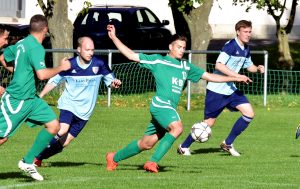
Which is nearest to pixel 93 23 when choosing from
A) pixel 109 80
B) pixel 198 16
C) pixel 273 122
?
pixel 198 16

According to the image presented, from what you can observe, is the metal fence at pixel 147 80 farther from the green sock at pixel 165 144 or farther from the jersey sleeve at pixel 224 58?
the green sock at pixel 165 144

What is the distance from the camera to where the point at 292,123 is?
22.5 metres

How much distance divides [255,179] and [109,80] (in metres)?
2.28

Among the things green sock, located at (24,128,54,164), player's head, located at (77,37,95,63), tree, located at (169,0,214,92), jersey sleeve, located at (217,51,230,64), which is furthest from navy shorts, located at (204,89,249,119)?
A: tree, located at (169,0,214,92)

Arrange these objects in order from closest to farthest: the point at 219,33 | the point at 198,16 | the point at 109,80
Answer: the point at 109,80 < the point at 198,16 < the point at 219,33

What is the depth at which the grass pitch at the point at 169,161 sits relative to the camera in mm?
13062

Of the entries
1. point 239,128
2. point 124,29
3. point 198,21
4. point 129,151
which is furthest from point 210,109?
point 124,29

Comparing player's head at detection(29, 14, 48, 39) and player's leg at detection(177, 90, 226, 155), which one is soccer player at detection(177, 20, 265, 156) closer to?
player's leg at detection(177, 90, 226, 155)

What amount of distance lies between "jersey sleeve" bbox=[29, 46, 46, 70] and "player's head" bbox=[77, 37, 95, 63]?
1.52 m

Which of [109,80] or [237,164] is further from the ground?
[109,80]

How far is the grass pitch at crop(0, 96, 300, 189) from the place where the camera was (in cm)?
1306

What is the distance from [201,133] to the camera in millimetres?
15602

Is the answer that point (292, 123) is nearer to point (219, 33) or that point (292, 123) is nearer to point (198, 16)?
point (198, 16)

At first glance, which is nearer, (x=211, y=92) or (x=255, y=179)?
(x=255, y=179)
